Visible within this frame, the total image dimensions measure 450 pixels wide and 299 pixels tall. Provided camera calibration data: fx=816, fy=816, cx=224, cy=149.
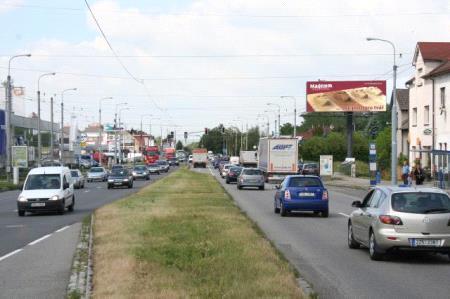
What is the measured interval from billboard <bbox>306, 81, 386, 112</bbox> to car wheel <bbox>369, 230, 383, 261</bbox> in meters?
73.4

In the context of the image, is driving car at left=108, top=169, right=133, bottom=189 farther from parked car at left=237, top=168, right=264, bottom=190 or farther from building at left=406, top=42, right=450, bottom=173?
building at left=406, top=42, right=450, bottom=173

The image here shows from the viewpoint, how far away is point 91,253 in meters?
15.6

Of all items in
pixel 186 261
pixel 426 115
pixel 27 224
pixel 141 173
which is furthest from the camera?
pixel 141 173

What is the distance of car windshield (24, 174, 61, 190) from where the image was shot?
3125 cm

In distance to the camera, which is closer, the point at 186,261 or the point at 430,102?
the point at 186,261

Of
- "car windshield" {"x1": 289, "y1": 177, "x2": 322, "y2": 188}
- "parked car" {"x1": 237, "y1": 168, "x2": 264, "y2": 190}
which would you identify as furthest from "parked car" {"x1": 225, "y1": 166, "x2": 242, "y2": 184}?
"car windshield" {"x1": 289, "y1": 177, "x2": 322, "y2": 188}

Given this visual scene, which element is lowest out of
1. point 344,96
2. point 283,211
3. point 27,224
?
point 27,224

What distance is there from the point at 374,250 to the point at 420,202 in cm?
122

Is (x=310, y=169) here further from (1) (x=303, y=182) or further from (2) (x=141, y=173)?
(1) (x=303, y=182)

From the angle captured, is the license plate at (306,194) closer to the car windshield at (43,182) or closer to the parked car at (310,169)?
the car windshield at (43,182)

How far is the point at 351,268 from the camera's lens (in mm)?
14031

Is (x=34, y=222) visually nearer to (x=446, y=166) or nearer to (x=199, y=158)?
(x=446, y=166)

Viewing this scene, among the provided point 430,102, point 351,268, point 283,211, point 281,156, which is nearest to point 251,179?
point 281,156

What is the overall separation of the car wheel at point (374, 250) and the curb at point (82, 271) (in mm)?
5154
